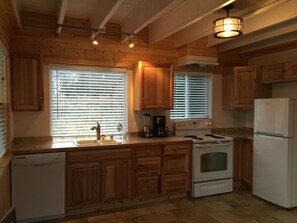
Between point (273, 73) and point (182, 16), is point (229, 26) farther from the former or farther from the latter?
point (273, 73)

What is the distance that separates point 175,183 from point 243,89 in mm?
2208

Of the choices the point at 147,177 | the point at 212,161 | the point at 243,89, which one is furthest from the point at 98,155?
the point at 243,89

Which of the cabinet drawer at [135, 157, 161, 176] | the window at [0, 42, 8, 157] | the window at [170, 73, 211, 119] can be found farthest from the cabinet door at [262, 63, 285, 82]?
the window at [0, 42, 8, 157]

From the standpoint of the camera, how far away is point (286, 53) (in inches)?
175

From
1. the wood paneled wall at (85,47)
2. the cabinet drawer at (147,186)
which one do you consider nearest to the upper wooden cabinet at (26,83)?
the wood paneled wall at (85,47)

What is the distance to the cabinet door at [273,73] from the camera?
420cm

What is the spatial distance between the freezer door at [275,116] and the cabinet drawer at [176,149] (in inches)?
46.8

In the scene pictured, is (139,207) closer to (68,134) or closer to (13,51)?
(68,134)

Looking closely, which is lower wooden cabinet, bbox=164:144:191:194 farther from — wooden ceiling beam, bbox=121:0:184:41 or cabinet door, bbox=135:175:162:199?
wooden ceiling beam, bbox=121:0:184:41

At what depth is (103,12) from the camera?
3068mm

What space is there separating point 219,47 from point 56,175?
3602mm

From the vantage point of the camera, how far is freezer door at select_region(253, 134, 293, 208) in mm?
3516

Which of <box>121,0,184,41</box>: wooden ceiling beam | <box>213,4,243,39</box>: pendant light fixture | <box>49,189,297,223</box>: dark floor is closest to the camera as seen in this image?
<box>213,4,243,39</box>: pendant light fixture

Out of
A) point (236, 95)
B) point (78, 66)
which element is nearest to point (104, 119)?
point (78, 66)
